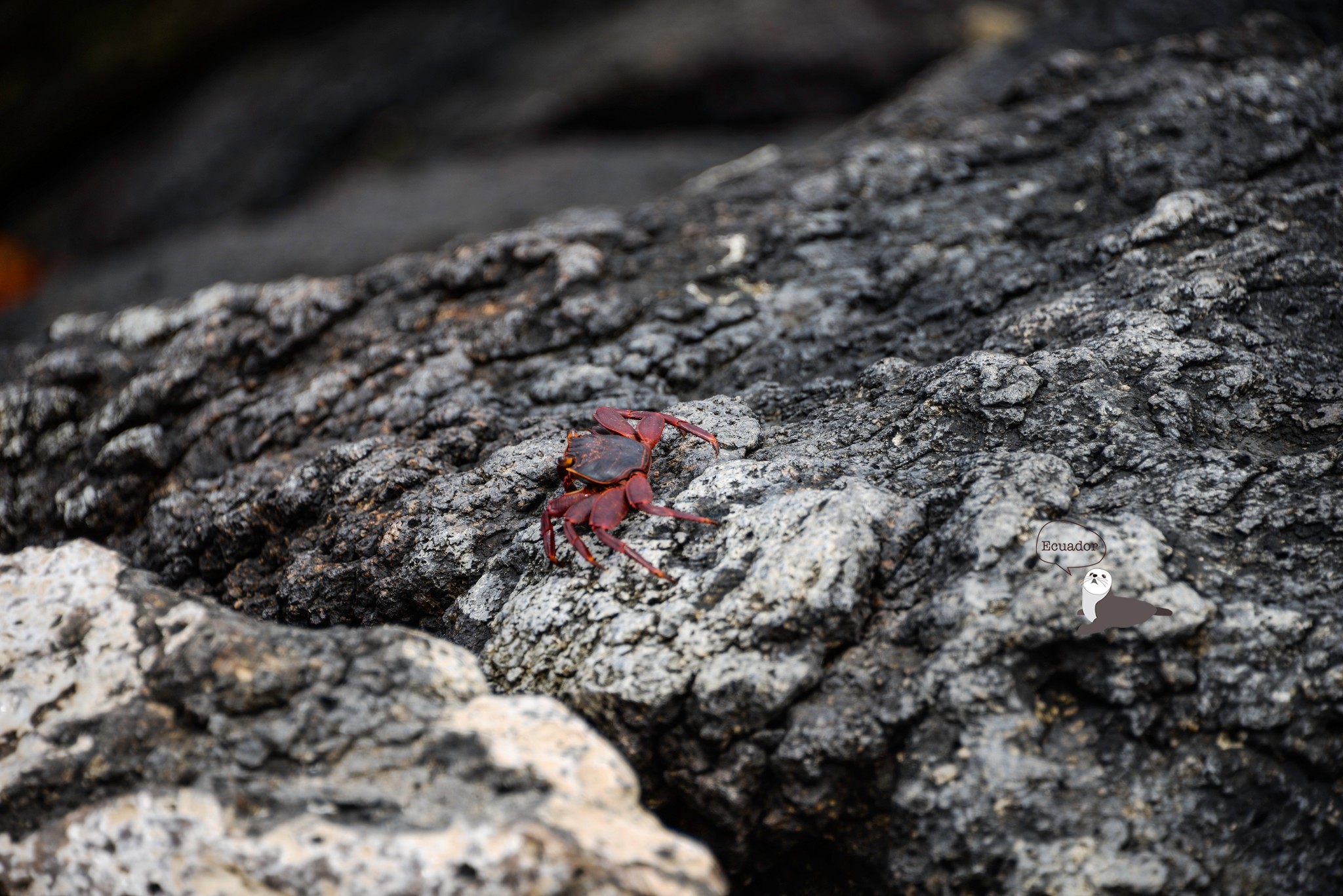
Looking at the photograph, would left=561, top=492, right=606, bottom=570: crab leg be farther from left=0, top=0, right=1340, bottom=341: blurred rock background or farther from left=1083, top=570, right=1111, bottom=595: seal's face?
left=0, top=0, right=1340, bottom=341: blurred rock background

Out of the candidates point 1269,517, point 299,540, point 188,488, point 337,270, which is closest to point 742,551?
point 1269,517

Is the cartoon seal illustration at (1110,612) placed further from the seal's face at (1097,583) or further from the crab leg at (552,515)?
the crab leg at (552,515)

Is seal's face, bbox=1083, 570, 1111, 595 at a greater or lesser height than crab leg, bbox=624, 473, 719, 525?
lesser

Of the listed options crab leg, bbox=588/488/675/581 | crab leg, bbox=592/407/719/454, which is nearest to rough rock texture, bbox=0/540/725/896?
crab leg, bbox=588/488/675/581

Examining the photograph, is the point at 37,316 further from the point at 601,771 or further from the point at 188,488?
the point at 601,771

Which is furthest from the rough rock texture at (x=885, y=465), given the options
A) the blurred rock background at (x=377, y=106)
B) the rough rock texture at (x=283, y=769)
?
the blurred rock background at (x=377, y=106)
